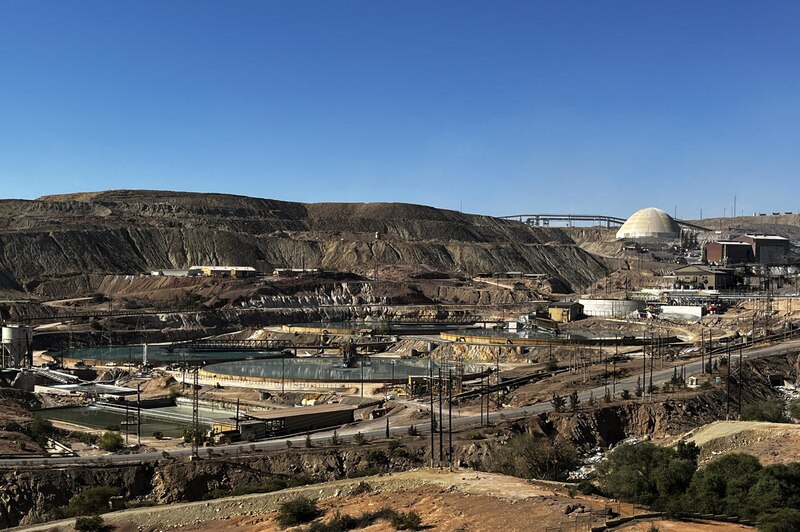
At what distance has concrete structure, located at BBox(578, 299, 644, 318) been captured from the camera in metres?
89.6

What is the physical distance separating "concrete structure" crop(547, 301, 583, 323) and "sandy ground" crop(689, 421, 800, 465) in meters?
55.0

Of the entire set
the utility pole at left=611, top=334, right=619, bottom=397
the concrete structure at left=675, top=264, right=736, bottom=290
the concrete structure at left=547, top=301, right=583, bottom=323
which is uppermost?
the concrete structure at left=675, top=264, right=736, bottom=290

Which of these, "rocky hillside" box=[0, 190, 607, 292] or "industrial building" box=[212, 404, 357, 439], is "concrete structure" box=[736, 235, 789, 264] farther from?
"industrial building" box=[212, 404, 357, 439]

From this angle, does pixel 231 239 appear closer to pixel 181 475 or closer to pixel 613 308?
pixel 613 308

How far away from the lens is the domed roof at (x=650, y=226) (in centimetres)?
16162

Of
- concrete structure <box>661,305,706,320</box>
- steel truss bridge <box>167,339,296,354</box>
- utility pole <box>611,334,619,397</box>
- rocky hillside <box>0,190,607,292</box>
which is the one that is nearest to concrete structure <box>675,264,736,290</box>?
concrete structure <box>661,305,706,320</box>

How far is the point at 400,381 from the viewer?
182 ft

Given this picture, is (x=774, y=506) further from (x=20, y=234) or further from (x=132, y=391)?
(x=20, y=234)

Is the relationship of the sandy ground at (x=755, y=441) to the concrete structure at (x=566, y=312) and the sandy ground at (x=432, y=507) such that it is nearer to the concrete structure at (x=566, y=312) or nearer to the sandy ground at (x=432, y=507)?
the sandy ground at (x=432, y=507)

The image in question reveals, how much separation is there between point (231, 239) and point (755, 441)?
11522 centimetres

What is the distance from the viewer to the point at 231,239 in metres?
140

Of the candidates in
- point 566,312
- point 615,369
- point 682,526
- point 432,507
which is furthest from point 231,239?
point 682,526

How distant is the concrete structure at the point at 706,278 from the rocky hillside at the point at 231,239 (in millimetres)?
41373

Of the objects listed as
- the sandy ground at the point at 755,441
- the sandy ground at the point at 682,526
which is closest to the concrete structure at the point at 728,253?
the sandy ground at the point at 755,441
